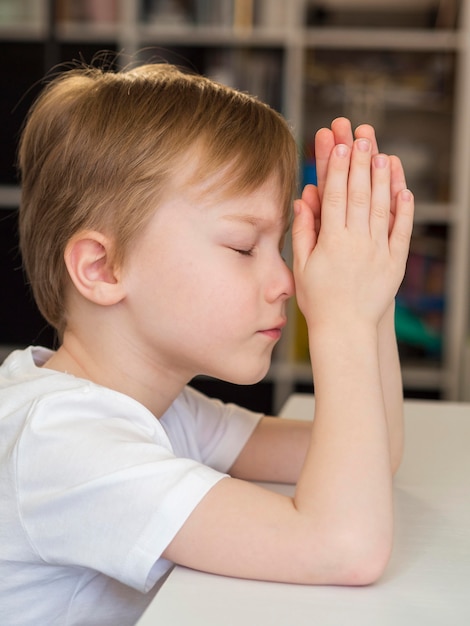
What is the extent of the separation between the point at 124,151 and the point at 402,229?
0.92 feet

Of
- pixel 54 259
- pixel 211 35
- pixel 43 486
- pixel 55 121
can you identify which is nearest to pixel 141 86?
pixel 55 121

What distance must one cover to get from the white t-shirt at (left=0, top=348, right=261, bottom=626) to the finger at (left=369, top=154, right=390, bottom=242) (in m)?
0.27

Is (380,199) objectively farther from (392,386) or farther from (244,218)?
(392,386)

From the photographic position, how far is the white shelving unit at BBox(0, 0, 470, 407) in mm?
3061

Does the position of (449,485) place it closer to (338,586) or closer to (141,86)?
(338,586)

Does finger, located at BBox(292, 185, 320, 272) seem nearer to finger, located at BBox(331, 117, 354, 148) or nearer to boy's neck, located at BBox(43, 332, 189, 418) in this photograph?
finger, located at BBox(331, 117, 354, 148)

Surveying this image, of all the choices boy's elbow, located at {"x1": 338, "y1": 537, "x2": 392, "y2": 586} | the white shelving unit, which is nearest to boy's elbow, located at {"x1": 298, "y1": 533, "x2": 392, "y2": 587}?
boy's elbow, located at {"x1": 338, "y1": 537, "x2": 392, "y2": 586}

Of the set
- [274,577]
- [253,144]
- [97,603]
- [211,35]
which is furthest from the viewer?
[211,35]

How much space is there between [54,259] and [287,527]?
414mm

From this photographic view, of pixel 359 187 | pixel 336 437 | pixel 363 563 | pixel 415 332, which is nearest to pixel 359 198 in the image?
pixel 359 187

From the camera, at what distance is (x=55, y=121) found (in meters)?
0.94

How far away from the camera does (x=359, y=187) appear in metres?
0.83

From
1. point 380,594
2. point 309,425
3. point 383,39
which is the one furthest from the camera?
point 383,39

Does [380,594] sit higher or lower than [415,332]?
higher
